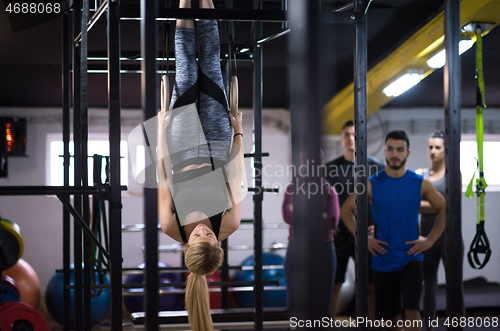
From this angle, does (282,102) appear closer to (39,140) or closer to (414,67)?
(414,67)

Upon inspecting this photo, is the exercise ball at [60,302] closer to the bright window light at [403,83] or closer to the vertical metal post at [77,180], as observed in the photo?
the vertical metal post at [77,180]

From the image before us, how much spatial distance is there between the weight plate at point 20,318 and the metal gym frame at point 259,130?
0.51 m

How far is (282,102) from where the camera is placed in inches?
270

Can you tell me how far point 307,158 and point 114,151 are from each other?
1.32 m

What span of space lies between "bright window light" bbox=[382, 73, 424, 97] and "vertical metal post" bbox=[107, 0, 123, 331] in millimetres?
3486

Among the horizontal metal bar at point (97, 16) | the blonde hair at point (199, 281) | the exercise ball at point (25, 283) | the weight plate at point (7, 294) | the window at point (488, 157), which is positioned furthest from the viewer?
the window at point (488, 157)

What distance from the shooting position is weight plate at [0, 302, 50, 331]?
375cm

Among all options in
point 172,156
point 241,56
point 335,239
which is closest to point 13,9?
point 241,56

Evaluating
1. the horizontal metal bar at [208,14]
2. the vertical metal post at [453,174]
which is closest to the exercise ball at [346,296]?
the vertical metal post at [453,174]

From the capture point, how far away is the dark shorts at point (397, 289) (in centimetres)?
320

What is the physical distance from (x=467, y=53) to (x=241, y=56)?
8.42ft

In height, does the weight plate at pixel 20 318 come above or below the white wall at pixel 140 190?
below

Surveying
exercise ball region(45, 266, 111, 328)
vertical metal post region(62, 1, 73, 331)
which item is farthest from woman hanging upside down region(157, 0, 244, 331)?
exercise ball region(45, 266, 111, 328)

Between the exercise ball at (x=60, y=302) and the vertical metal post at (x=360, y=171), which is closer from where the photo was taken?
the vertical metal post at (x=360, y=171)
